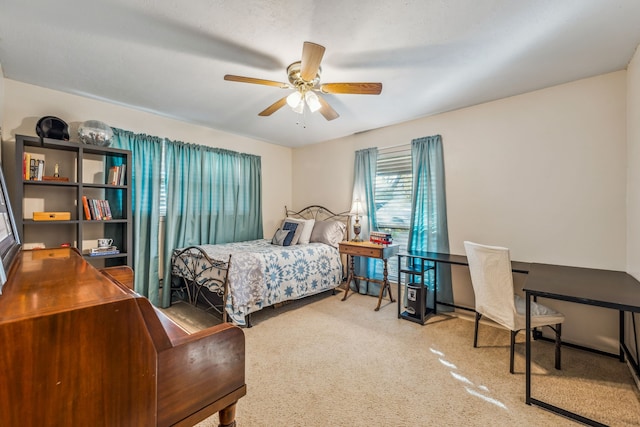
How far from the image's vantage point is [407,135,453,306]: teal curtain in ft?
10.6

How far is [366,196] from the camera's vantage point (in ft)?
13.2

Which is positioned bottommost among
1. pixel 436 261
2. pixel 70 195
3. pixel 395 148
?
pixel 436 261

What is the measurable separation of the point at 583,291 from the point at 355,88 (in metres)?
2.04

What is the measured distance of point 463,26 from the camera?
181cm

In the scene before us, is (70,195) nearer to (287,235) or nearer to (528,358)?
(287,235)

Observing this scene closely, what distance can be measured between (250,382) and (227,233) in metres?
2.56

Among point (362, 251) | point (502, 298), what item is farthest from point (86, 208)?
point (502, 298)

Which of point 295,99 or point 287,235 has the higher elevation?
point 295,99

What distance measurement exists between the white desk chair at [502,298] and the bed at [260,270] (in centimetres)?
188

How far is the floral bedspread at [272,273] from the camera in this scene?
8.92 feet

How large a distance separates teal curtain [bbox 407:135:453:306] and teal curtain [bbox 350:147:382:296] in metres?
0.63

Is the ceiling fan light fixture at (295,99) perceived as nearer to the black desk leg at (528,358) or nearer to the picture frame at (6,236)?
the picture frame at (6,236)

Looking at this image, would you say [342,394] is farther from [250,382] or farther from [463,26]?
[463,26]

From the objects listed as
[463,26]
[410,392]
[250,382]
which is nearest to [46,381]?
[250,382]
